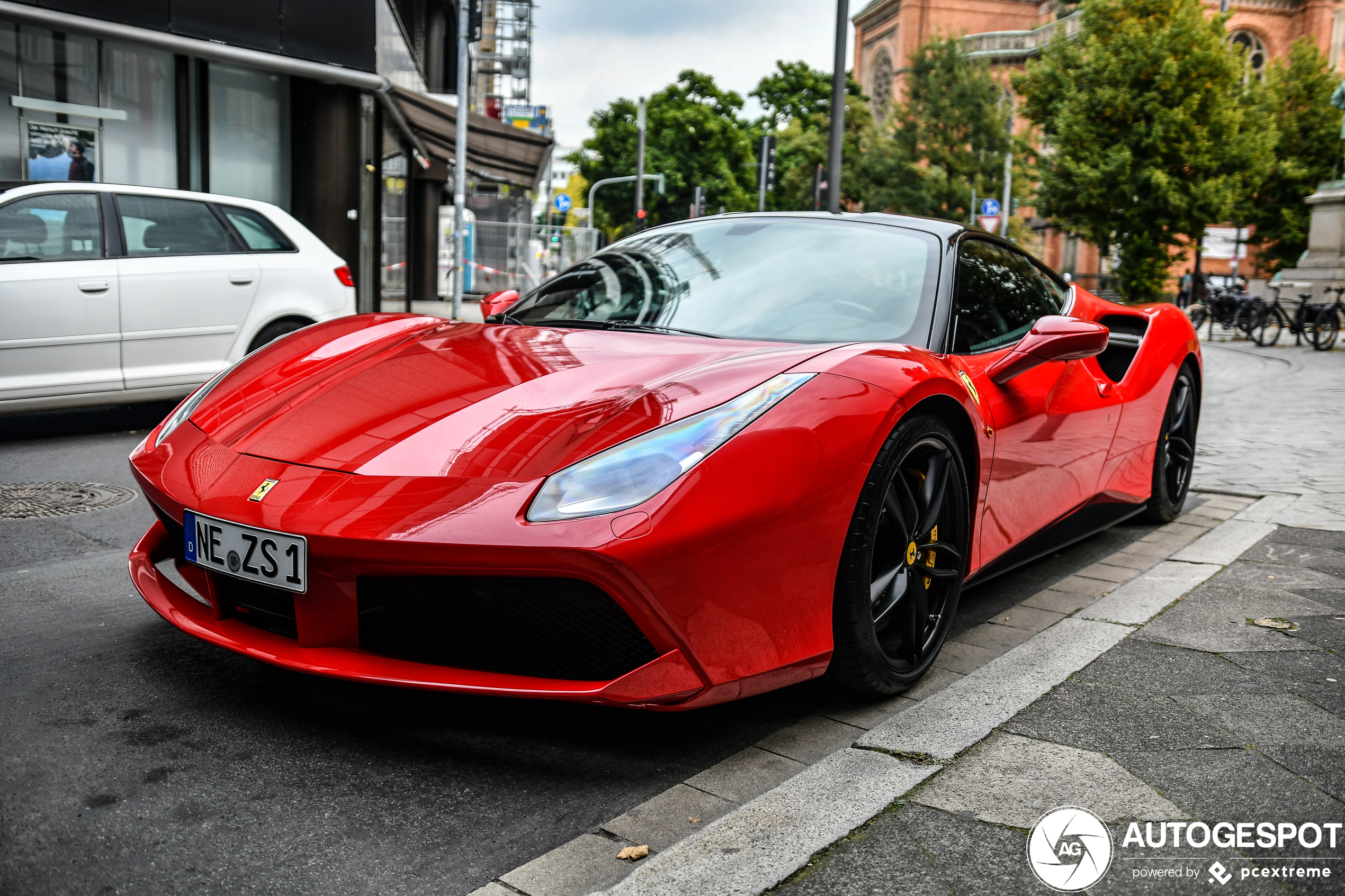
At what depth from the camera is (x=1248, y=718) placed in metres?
→ 2.59

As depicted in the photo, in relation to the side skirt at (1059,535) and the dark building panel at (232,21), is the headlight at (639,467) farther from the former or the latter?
the dark building panel at (232,21)

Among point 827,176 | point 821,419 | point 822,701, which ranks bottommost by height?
point 822,701

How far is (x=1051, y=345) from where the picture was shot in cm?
316

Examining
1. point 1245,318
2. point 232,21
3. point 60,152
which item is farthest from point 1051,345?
point 1245,318

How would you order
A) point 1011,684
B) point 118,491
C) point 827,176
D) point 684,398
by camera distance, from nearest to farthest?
point 684,398 < point 1011,684 < point 118,491 < point 827,176

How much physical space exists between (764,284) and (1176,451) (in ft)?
8.43

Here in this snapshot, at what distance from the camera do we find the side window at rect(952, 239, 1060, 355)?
323 cm

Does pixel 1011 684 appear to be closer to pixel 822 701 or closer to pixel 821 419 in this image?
pixel 822 701

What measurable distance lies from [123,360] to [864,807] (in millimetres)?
5645

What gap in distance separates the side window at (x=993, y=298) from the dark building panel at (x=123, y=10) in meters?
10.2

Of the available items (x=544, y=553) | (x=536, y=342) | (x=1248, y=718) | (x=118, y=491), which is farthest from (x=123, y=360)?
(x=1248, y=718)

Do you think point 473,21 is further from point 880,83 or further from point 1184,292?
point 880,83

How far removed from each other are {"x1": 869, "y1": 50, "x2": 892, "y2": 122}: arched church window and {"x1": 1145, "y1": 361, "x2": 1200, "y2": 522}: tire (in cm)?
7144

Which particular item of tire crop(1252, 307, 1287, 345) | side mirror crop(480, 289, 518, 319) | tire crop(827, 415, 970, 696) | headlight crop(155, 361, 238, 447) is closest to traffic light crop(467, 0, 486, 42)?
side mirror crop(480, 289, 518, 319)
